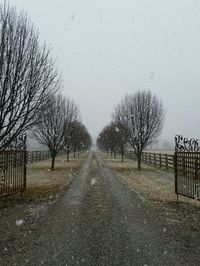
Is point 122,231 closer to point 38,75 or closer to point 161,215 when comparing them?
point 161,215

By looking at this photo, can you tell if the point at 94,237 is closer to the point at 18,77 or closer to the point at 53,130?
the point at 18,77

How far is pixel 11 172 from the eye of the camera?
12961 millimetres

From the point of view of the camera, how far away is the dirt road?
612 cm

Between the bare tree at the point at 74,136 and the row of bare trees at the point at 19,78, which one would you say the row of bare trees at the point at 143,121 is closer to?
the bare tree at the point at 74,136

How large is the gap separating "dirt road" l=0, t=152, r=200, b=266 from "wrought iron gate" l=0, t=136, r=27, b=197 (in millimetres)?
1716

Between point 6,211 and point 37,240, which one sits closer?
point 37,240

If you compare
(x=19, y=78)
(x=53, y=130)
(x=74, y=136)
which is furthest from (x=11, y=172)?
(x=74, y=136)

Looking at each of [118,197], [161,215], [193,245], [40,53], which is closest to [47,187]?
[118,197]

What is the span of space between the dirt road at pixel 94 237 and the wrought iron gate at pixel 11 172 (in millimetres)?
1716

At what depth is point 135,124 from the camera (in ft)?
102

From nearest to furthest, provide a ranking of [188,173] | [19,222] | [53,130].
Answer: [19,222] < [188,173] < [53,130]

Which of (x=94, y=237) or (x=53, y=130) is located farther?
(x=53, y=130)

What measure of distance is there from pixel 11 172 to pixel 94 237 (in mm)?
6266

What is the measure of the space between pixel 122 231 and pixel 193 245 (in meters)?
1.68
